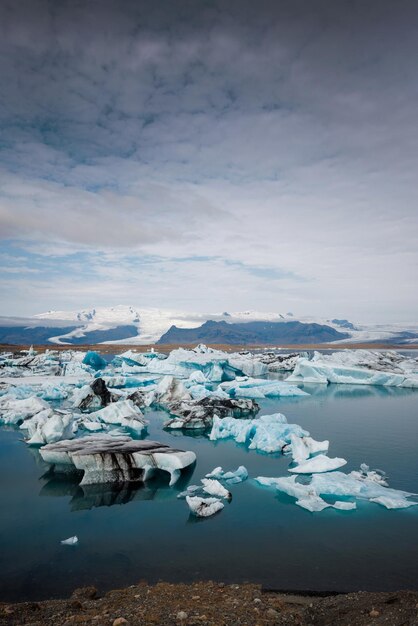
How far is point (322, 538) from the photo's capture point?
16.5 feet

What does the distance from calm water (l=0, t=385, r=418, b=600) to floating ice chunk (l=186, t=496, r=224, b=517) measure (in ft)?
0.42

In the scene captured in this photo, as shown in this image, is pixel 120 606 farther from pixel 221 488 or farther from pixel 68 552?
pixel 221 488

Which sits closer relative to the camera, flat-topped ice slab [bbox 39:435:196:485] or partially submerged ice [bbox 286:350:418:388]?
flat-topped ice slab [bbox 39:435:196:485]

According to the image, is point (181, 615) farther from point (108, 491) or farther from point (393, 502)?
point (393, 502)

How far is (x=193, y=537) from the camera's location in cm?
510

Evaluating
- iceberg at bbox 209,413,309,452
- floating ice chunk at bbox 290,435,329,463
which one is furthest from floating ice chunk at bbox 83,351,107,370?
floating ice chunk at bbox 290,435,329,463

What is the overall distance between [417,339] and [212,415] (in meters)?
157

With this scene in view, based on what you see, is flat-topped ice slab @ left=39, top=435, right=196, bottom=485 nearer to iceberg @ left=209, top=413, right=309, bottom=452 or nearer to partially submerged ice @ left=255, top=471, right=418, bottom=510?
partially submerged ice @ left=255, top=471, right=418, bottom=510

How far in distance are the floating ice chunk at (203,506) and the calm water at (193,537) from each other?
127 millimetres

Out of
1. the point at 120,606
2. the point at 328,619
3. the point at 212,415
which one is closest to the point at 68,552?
the point at 120,606

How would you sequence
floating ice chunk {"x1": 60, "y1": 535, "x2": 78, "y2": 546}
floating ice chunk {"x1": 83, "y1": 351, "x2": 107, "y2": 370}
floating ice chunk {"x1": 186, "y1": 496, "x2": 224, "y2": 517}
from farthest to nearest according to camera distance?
floating ice chunk {"x1": 83, "y1": 351, "x2": 107, "y2": 370}, floating ice chunk {"x1": 186, "y1": 496, "x2": 224, "y2": 517}, floating ice chunk {"x1": 60, "y1": 535, "x2": 78, "y2": 546}

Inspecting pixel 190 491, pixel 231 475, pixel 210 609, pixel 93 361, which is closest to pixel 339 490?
pixel 231 475

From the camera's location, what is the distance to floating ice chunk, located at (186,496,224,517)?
5754 mm

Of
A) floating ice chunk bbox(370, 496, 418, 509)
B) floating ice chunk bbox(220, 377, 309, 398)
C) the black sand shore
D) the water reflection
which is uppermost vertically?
the black sand shore
